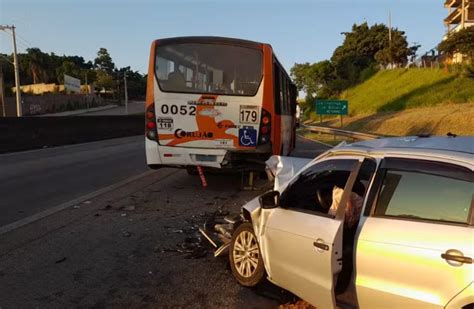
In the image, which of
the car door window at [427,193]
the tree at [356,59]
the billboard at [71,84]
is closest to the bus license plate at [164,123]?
the car door window at [427,193]

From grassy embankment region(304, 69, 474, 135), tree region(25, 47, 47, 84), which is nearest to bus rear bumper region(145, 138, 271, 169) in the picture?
grassy embankment region(304, 69, 474, 135)

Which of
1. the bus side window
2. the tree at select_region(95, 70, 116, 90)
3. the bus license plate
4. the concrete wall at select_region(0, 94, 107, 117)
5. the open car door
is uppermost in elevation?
the tree at select_region(95, 70, 116, 90)

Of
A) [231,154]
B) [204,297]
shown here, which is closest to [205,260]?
[204,297]

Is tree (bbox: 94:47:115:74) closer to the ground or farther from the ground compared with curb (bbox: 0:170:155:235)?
farther from the ground

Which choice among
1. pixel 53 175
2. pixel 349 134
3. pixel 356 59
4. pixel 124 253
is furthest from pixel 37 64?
pixel 124 253

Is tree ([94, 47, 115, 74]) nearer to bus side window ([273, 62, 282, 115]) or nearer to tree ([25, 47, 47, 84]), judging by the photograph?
tree ([25, 47, 47, 84])

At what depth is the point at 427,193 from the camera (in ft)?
10.9

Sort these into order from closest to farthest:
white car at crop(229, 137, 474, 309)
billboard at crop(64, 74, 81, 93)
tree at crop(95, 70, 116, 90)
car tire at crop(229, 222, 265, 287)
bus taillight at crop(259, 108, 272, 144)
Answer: white car at crop(229, 137, 474, 309), car tire at crop(229, 222, 265, 287), bus taillight at crop(259, 108, 272, 144), billboard at crop(64, 74, 81, 93), tree at crop(95, 70, 116, 90)

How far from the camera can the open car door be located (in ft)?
12.0

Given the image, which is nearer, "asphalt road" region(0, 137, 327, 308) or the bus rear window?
"asphalt road" region(0, 137, 327, 308)

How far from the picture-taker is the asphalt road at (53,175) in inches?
356

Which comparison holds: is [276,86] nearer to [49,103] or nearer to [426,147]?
[426,147]

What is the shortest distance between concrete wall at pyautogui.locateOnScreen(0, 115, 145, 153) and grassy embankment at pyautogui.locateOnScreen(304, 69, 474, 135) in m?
19.1

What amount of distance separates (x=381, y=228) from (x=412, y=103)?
44746 millimetres
